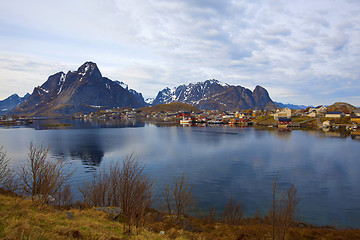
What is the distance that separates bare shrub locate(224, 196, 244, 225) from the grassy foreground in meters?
1.18

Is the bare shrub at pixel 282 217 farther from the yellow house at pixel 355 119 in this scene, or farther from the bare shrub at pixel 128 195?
the yellow house at pixel 355 119

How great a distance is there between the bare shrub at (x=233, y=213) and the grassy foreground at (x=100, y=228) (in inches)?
46.6

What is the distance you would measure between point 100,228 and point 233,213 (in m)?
16.2

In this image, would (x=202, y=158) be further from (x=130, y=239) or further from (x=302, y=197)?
(x=130, y=239)

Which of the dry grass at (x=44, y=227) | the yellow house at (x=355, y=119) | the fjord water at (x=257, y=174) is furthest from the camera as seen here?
the yellow house at (x=355, y=119)

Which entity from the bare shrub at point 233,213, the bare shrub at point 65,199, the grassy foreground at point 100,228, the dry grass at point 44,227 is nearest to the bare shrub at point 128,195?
the grassy foreground at point 100,228

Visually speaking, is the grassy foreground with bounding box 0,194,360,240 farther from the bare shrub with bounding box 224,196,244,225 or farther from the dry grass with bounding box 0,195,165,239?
the bare shrub with bounding box 224,196,244,225

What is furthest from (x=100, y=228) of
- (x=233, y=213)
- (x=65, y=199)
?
(x=233, y=213)

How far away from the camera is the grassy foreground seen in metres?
11.4

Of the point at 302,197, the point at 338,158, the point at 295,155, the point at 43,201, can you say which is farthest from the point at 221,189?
the point at 338,158

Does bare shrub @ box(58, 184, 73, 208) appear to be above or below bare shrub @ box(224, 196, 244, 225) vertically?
above

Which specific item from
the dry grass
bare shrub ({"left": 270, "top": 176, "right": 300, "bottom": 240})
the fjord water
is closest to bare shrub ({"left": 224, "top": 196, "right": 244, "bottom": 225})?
the fjord water

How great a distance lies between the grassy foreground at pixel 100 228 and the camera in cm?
1139

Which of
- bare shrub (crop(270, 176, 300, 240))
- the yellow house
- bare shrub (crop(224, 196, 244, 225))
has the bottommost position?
bare shrub (crop(224, 196, 244, 225))
